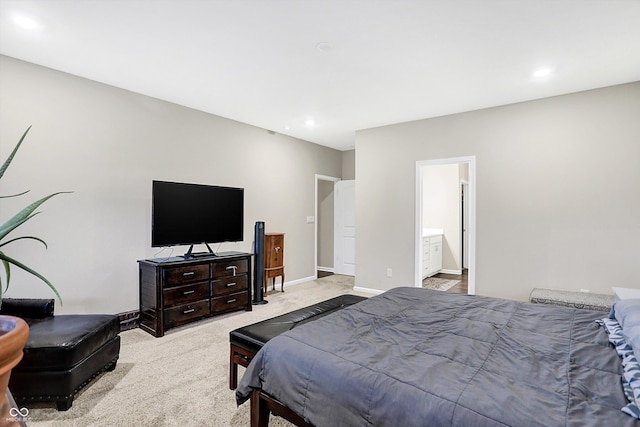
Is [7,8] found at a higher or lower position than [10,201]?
higher

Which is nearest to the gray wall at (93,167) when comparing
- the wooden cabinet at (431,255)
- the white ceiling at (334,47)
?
the white ceiling at (334,47)

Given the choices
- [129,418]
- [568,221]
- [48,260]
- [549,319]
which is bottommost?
[129,418]

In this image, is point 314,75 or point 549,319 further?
point 314,75

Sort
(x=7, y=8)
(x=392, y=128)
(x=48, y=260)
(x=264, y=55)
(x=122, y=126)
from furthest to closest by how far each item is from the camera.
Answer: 1. (x=392, y=128)
2. (x=122, y=126)
3. (x=48, y=260)
4. (x=264, y=55)
5. (x=7, y=8)

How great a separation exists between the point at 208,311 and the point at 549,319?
11.0 ft

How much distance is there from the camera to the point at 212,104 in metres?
4.13

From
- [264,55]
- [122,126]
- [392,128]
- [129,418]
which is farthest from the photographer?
[392,128]

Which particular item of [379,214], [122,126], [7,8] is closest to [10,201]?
[122,126]

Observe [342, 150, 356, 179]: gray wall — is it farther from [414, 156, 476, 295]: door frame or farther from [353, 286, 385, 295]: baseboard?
[353, 286, 385, 295]: baseboard

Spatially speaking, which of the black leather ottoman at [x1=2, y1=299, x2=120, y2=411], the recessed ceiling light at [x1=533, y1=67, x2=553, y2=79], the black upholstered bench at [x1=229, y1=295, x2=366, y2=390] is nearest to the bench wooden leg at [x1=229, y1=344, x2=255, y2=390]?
the black upholstered bench at [x1=229, y1=295, x2=366, y2=390]

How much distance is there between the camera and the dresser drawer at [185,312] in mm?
3465

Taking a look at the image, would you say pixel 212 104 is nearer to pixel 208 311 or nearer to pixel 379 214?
pixel 208 311

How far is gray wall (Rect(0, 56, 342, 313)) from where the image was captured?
3.03 metres

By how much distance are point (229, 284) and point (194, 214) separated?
0.98 meters
